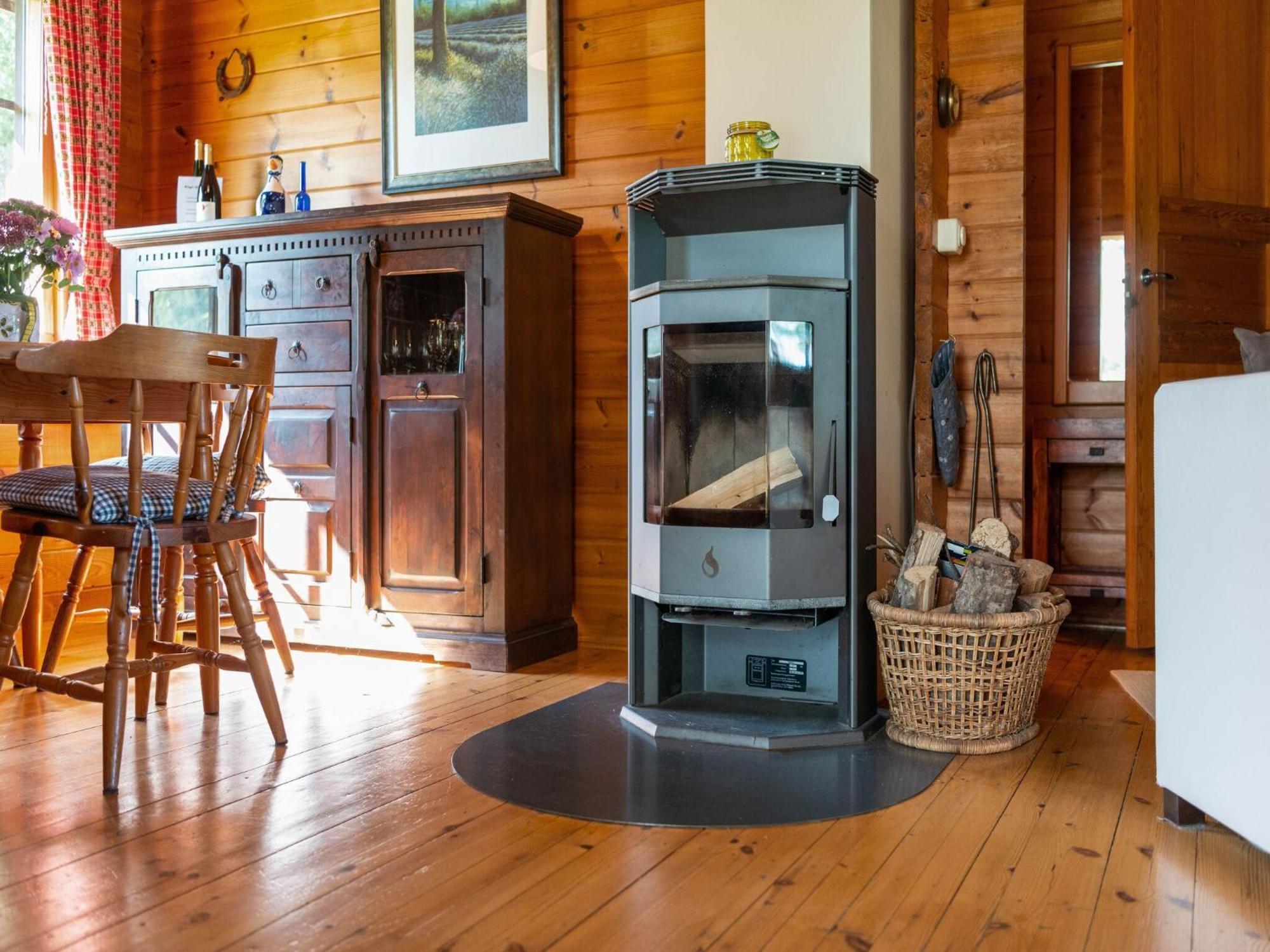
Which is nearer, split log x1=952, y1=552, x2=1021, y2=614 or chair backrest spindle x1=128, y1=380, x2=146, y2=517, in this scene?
chair backrest spindle x1=128, y1=380, x2=146, y2=517

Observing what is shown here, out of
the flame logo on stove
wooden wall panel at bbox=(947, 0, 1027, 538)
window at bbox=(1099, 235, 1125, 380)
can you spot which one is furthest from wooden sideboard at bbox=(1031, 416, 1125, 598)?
the flame logo on stove

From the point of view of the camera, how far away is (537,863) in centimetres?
173

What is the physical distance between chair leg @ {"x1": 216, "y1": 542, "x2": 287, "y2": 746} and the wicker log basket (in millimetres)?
1262

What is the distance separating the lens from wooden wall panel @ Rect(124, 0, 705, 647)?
11.4 ft

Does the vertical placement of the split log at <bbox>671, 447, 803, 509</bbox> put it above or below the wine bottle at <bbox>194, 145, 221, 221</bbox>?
below

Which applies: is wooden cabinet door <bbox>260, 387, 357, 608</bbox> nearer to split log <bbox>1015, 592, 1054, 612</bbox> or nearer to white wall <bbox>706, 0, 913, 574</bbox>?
white wall <bbox>706, 0, 913, 574</bbox>

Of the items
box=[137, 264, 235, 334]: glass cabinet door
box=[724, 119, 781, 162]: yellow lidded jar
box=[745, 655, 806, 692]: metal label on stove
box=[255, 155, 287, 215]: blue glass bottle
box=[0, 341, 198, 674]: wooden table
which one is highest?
box=[255, 155, 287, 215]: blue glass bottle

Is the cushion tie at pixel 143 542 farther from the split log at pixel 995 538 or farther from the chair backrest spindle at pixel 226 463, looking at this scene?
the split log at pixel 995 538

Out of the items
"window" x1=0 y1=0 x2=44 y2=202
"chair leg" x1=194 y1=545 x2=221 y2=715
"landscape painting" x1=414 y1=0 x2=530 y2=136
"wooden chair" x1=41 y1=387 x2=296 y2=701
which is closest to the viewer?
"chair leg" x1=194 y1=545 x2=221 y2=715

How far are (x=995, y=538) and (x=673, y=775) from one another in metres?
0.94

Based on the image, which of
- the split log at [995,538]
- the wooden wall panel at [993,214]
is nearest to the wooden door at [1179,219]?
the wooden wall panel at [993,214]

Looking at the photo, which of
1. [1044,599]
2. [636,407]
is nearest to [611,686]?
[636,407]

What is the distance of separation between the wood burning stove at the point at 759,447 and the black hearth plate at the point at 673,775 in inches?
3.2

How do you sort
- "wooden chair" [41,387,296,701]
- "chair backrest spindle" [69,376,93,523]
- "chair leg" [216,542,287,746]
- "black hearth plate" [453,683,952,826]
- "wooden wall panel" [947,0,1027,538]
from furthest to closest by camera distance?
"wooden wall panel" [947,0,1027,538] < "wooden chair" [41,387,296,701] < "chair leg" [216,542,287,746] < "chair backrest spindle" [69,376,93,523] < "black hearth plate" [453,683,952,826]
